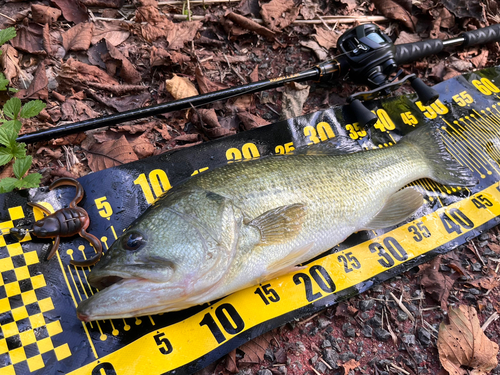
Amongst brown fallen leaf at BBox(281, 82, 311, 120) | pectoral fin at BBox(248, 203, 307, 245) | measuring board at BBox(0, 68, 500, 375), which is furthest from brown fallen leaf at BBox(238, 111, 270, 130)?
pectoral fin at BBox(248, 203, 307, 245)

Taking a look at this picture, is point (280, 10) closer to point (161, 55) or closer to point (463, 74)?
point (161, 55)

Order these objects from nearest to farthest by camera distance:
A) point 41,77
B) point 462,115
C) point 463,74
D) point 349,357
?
1. point 349,357
2. point 41,77
3. point 462,115
4. point 463,74

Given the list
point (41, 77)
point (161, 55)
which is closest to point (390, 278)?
point (161, 55)

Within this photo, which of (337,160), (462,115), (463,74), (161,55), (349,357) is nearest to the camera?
(349,357)

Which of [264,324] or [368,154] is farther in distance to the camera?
[368,154]

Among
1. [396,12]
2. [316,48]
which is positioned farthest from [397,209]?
[396,12]

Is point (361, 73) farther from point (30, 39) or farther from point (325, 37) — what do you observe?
point (30, 39)

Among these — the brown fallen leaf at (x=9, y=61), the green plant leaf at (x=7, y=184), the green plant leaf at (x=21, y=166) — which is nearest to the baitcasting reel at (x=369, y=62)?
the green plant leaf at (x=21, y=166)
